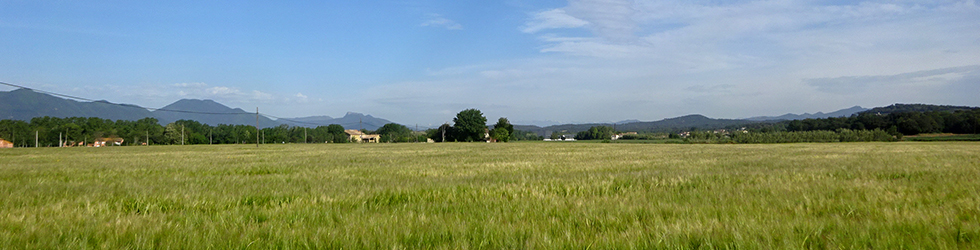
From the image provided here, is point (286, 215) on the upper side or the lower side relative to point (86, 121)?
lower

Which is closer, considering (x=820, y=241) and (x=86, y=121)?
(x=820, y=241)

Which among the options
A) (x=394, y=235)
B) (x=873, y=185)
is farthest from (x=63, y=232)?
(x=873, y=185)

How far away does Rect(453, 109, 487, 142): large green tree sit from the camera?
379 feet

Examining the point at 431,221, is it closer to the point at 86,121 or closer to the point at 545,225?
the point at 545,225

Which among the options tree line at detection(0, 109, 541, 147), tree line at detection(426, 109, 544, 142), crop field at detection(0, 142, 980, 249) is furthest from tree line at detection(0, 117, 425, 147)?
crop field at detection(0, 142, 980, 249)

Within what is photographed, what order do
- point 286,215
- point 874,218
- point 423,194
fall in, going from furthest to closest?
point 423,194 → point 286,215 → point 874,218

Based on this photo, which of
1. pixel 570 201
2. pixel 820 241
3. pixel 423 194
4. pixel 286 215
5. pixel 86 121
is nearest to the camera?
pixel 820 241

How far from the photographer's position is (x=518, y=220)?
4.37m

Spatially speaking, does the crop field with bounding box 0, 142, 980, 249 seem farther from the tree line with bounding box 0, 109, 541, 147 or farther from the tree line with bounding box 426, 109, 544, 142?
the tree line with bounding box 426, 109, 544, 142

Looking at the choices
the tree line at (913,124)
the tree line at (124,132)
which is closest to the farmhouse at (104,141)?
the tree line at (124,132)

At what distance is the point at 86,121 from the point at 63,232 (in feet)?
527

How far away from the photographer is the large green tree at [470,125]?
115375 mm

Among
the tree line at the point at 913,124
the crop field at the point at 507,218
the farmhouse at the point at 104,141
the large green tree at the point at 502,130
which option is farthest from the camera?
the large green tree at the point at 502,130

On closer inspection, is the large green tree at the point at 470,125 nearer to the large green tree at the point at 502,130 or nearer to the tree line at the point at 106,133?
the large green tree at the point at 502,130
